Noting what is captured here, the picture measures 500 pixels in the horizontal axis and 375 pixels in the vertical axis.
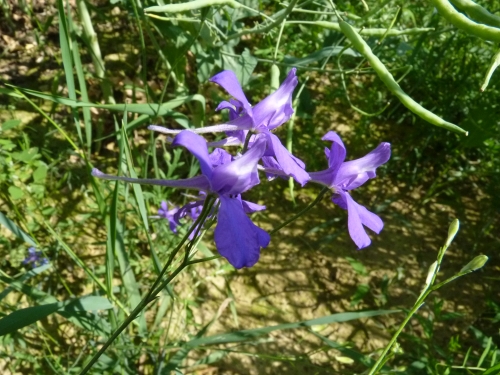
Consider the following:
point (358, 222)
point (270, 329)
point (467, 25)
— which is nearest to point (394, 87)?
point (467, 25)

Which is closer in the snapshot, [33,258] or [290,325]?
[290,325]

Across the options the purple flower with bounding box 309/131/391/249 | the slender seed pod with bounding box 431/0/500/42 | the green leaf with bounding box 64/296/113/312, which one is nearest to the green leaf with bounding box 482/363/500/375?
the purple flower with bounding box 309/131/391/249

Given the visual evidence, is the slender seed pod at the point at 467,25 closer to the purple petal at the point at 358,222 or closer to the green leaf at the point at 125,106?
the purple petal at the point at 358,222

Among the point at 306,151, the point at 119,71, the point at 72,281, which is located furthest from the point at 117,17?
the point at 72,281

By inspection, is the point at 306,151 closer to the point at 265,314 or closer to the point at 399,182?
the point at 399,182

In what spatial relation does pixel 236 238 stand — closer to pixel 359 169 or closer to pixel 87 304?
pixel 359 169

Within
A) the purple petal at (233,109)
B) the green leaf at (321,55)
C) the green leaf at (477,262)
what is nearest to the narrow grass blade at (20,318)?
the purple petal at (233,109)
